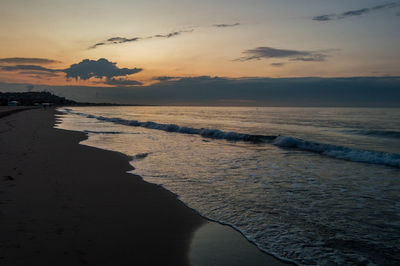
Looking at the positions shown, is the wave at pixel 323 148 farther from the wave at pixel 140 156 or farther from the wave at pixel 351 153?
the wave at pixel 140 156

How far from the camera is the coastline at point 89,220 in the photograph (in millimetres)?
3469

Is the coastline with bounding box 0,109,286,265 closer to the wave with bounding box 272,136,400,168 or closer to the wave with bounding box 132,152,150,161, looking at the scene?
the wave with bounding box 132,152,150,161

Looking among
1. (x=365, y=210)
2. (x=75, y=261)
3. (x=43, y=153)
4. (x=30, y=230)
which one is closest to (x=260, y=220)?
(x=365, y=210)

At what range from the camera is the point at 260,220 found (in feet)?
16.3

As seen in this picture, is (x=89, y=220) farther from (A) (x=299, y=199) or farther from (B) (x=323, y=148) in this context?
(B) (x=323, y=148)

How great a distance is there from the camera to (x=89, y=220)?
15.1 ft

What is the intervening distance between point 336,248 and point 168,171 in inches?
233

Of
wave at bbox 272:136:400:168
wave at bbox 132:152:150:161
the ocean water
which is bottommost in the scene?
wave at bbox 132:152:150:161

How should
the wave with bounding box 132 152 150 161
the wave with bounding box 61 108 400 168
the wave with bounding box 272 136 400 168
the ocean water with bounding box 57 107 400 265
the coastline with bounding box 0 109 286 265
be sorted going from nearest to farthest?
the coastline with bounding box 0 109 286 265
the ocean water with bounding box 57 107 400 265
the wave with bounding box 132 152 150 161
the wave with bounding box 272 136 400 168
the wave with bounding box 61 108 400 168

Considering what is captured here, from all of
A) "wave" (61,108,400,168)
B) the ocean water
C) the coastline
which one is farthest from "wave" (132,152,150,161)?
"wave" (61,108,400,168)

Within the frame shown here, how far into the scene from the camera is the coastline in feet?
11.4

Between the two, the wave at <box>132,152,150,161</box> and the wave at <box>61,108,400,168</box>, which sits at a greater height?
the wave at <box>61,108,400,168</box>

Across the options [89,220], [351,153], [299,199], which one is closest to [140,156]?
[89,220]

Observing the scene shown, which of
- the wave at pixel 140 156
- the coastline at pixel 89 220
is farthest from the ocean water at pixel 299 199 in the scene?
the coastline at pixel 89 220
